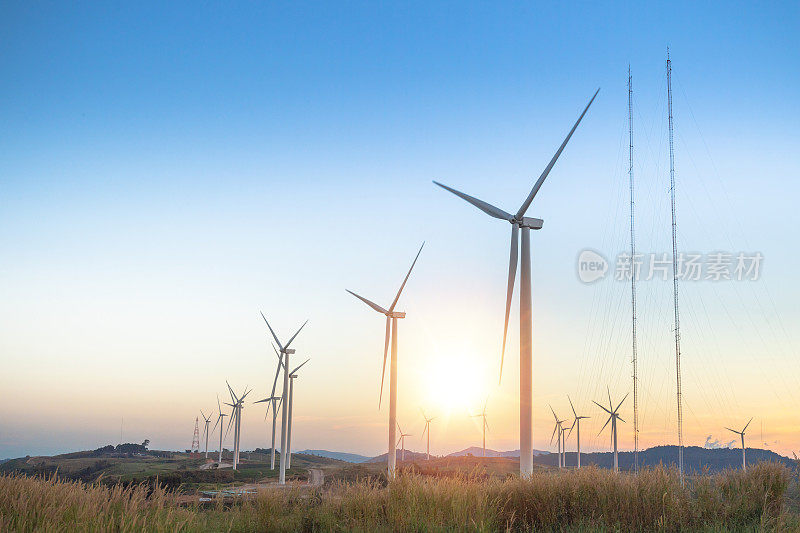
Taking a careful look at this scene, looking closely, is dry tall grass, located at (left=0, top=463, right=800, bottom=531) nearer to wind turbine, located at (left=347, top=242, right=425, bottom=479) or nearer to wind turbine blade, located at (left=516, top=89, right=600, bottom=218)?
wind turbine blade, located at (left=516, top=89, right=600, bottom=218)

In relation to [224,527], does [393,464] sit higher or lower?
lower

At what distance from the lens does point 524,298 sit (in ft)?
118

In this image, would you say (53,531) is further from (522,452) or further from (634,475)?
(522,452)

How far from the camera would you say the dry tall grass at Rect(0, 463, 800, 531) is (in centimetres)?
1689

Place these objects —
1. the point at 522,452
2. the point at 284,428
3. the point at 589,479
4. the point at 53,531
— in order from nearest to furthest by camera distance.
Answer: the point at 53,531 < the point at 589,479 < the point at 522,452 < the point at 284,428

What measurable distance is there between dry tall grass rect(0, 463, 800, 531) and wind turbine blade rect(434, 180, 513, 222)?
20.8 metres

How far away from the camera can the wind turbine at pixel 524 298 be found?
33.3 metres

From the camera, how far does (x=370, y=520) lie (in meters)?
18.6

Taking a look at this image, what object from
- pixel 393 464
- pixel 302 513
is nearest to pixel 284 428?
pixel 393 464

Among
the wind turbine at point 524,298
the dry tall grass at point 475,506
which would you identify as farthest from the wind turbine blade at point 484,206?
the dry tall grass at point 475,506

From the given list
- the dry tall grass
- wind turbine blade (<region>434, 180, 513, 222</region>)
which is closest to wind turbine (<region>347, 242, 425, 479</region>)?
wind turbine blade (<region>434, 180, 513, 222</region>)

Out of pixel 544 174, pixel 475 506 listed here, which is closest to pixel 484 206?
pixel 544 174

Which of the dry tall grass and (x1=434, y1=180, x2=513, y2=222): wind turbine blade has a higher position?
(x1=434, y1=180, x2=513, y2=222): wind turbine blade

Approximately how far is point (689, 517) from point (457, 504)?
6824mm
